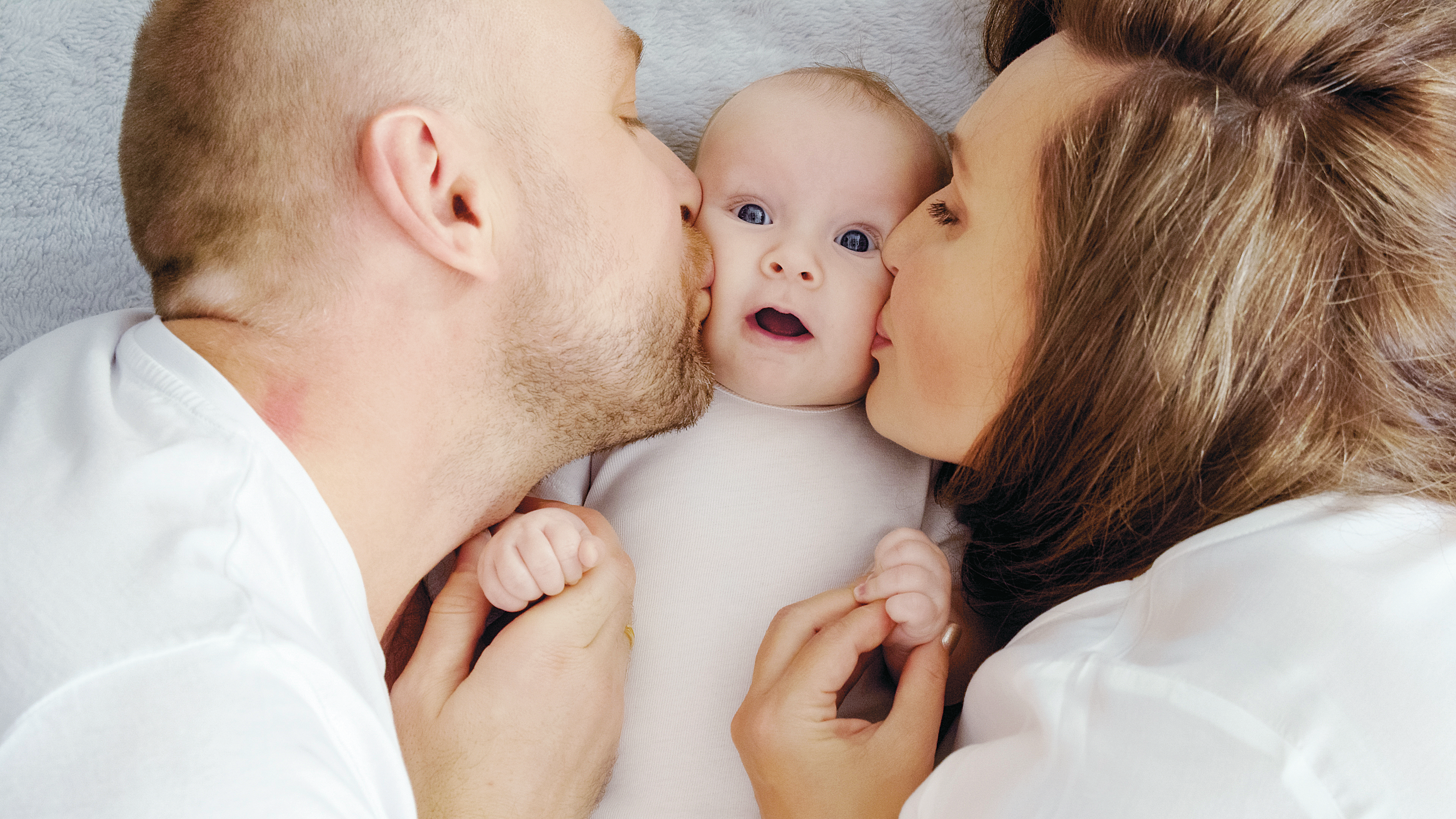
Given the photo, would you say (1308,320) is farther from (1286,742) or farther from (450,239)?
(450,239)

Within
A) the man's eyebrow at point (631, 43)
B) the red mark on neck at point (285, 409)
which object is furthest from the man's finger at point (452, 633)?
the man's eyebrow at point (631, 43)

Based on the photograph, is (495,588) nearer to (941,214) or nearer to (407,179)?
(407,179)

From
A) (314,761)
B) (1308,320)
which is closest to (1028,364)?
(1308,320)

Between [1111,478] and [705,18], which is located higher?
[705,18]

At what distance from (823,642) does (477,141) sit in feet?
2.87

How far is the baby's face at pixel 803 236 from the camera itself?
156 cm

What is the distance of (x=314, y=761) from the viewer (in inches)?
36.0

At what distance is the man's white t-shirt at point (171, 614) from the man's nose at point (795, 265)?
2.68 feet

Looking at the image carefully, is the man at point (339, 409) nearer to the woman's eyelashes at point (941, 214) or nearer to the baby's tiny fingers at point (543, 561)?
the baby's tiny fingers at point (543, 561)

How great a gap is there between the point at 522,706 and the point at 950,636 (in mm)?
677

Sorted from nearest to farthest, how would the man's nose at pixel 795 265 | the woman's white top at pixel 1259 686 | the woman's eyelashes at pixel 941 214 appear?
the woman's white top at pixel 1259 686, the woman's eyelashes at pixel 941 214, the man's nose at pixel 795 265

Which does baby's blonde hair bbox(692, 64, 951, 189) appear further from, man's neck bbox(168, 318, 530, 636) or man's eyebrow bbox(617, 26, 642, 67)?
man's neck bbox(168, 318, 530, 636)

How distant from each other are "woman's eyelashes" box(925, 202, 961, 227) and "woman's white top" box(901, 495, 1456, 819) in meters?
0.61

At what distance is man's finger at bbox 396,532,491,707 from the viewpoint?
4.51 feet
